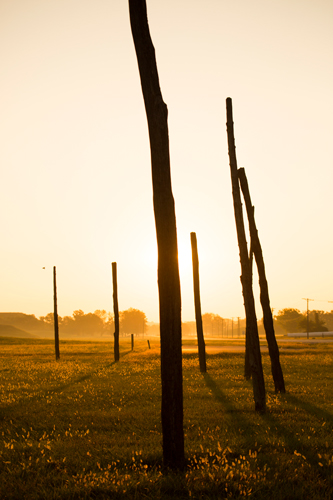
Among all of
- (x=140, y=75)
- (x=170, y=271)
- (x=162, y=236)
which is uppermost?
(x=140, y=75)

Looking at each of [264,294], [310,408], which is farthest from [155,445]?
[264,294]

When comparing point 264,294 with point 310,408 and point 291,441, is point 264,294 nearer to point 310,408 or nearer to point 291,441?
point 310,408

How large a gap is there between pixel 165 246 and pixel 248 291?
5.39 metres

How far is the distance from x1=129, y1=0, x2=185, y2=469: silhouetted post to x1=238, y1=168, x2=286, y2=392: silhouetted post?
6.61 metres

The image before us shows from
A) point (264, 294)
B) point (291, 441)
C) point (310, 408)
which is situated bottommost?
point (310, 408)

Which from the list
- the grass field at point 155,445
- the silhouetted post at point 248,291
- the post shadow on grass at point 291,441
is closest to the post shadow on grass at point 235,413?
the grass field at point 155,445

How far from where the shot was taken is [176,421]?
5.93 meters

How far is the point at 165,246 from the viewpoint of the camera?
6.31 metres

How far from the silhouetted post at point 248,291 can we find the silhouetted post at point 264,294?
1.14 m

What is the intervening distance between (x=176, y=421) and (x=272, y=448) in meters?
2.08

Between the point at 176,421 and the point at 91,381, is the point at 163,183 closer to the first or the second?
the point at 176,421

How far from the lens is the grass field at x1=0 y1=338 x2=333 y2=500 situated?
5.22 m

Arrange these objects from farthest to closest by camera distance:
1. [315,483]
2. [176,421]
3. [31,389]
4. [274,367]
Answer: [31,389]
[274,367]
[176,421]
[315,483]

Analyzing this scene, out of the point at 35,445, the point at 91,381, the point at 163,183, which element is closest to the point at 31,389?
the point at 91,381
